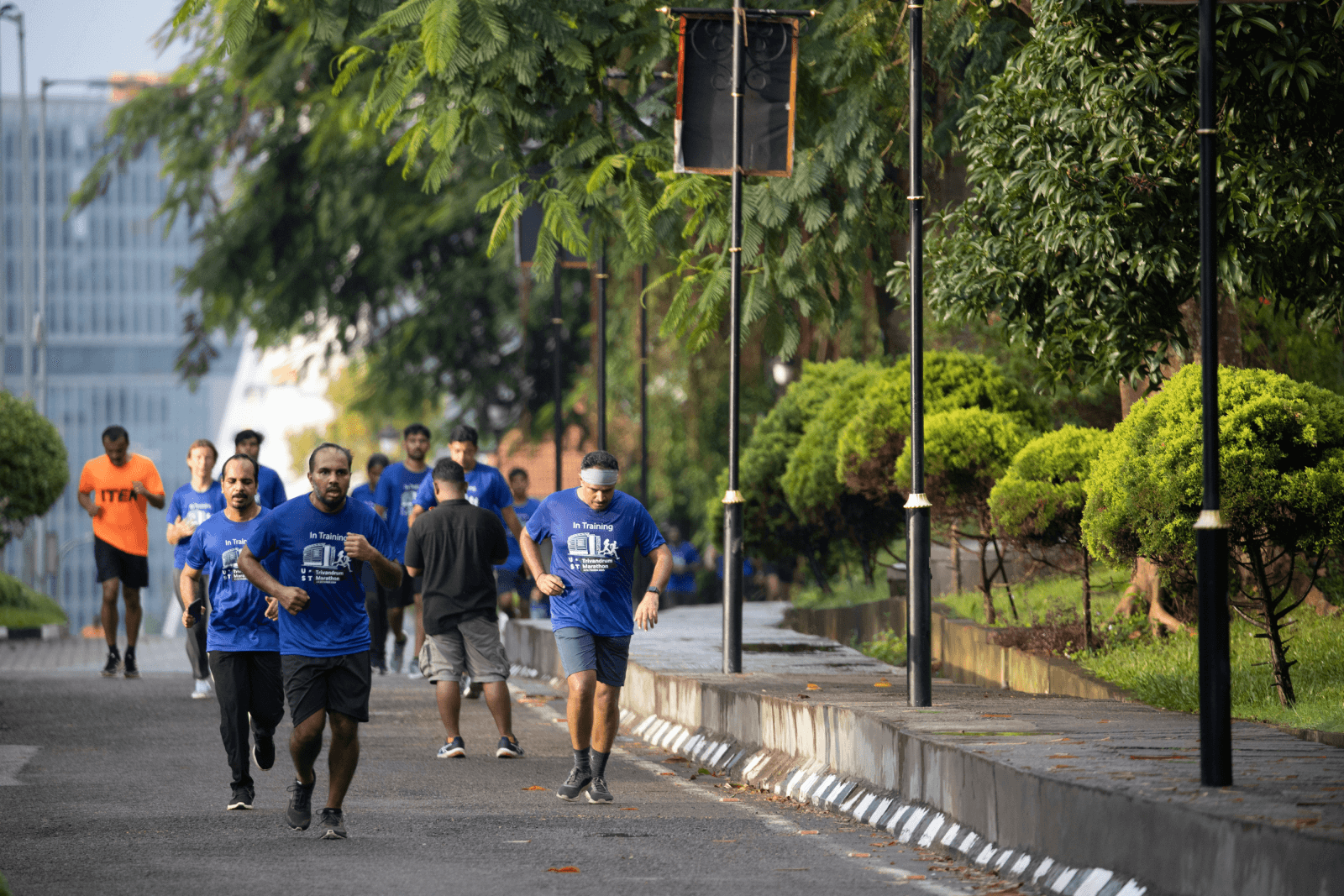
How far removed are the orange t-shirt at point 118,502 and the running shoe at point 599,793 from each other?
8.23 meters

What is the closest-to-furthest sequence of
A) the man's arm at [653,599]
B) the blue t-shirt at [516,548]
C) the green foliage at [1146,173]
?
the man's arm at [653,599] → the green foliage at [1146,173] → the blue t-shirt at [516,548]

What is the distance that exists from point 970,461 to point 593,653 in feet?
17.9

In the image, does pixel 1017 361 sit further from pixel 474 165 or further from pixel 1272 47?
pixel 474 165

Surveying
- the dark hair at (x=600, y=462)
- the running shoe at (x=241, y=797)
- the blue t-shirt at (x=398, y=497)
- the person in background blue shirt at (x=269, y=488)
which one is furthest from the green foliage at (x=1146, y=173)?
the blue t-shirt at (x=398, y=497)

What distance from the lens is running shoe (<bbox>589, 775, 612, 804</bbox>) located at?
984 centimetres

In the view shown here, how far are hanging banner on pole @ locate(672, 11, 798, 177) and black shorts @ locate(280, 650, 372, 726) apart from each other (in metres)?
5.94

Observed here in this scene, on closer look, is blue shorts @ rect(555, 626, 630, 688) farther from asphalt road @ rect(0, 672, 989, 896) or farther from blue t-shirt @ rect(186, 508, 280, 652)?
blue t-shirt @ rect(186, 508, 280, 652)

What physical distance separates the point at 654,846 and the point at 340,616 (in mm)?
1780

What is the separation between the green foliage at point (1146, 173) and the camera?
1072 centimetres

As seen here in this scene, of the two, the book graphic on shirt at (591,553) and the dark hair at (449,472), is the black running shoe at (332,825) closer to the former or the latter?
the book graphic on shirt at (591,553)

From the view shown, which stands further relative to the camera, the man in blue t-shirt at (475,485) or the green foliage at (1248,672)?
the man in blue t-shirt at (475,485)

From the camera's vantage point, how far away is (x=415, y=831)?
8.78 meters

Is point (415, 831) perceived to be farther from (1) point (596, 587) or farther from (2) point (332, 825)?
(1) point (596, 587)

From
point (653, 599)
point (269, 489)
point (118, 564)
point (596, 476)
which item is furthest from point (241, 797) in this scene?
point (118, 564)
